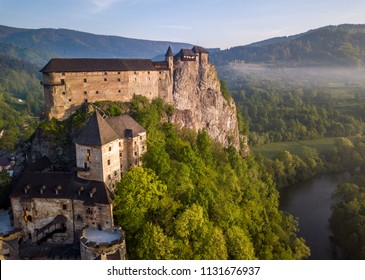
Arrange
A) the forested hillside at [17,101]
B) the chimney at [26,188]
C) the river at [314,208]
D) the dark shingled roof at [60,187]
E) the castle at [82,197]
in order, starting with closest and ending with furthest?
the castle at [82,197]
the dark shingled roof at [60,187]
the chimney at [26,188]
the river at [314,208]
the forested hillside at [17,101]

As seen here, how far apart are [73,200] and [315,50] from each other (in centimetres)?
12054

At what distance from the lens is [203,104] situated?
182 ft

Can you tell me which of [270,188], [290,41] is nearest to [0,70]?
[290,41]

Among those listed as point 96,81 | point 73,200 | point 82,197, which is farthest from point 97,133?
point 96,81

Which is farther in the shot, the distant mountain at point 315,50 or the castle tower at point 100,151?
the distant mountain at point 315,50

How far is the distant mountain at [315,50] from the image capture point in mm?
108500

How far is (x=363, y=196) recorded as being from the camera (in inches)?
1503

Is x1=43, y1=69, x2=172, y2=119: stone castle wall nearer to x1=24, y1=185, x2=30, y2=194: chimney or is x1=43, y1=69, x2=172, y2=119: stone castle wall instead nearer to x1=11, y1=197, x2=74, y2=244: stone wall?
x1=24, y1=185, x2=30, y2=194: chimney

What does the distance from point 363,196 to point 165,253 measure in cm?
2518

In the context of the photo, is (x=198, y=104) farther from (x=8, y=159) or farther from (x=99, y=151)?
(x=8, y=159)

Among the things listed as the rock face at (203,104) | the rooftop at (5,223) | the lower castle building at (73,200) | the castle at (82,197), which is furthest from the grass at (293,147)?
the rooftop at (5,223)

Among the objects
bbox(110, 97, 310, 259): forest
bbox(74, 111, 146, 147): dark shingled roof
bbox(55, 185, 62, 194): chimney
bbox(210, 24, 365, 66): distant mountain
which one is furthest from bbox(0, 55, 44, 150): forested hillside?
bbox(210, 24, 365, 66): distant mountain

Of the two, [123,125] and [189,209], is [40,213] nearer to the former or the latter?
[123,125]

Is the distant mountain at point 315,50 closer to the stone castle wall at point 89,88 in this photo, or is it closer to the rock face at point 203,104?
the rock face at point 203,104
